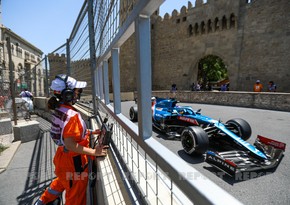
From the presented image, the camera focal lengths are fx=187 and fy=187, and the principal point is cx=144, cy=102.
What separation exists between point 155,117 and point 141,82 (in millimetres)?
4082

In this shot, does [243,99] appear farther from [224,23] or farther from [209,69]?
[209,69]

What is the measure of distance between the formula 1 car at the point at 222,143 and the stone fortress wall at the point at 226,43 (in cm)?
1298

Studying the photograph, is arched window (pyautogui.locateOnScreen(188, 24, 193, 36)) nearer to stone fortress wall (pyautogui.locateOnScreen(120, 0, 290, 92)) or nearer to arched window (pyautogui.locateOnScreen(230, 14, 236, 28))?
stone fortress wall (pyautogui.locateOnScreen(120, 0, 290, 92))

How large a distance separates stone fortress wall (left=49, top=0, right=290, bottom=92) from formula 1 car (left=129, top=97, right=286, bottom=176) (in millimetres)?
12979

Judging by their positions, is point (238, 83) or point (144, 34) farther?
point (238, 83)

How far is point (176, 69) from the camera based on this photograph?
64.7 feet

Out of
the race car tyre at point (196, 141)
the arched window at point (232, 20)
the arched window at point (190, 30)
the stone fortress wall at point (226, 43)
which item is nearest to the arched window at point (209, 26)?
the stone fortress wall at point (226, 43)

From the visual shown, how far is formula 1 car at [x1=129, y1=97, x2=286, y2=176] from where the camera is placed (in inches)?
101

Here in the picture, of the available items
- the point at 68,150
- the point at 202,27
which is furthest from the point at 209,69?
the point at 68,150

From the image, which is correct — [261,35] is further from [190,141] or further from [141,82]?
[141,82]

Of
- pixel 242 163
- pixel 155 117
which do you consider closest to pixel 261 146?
pixel 242 163

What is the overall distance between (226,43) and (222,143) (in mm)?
15206

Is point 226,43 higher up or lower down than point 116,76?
higher up

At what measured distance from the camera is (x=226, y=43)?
1641 centimetres
